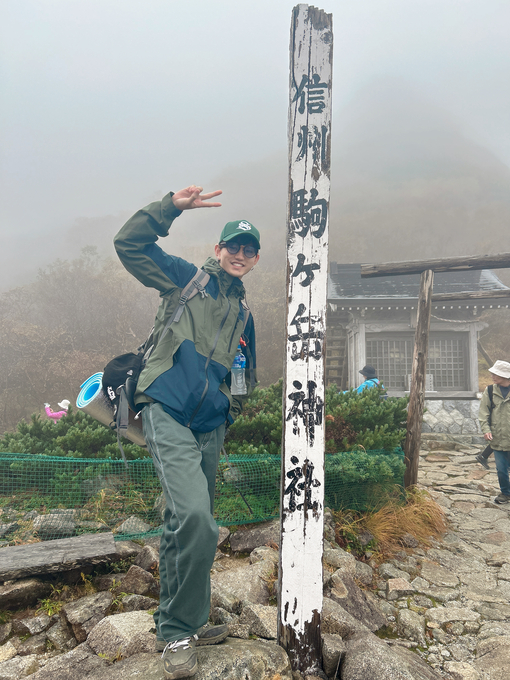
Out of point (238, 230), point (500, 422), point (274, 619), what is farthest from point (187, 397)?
point (500, 422)

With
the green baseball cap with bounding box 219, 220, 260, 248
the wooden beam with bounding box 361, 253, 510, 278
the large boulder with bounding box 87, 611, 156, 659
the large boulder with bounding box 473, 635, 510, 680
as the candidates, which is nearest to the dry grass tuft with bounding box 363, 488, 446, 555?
the large boulder with bounding box 473, 635, 510, 680

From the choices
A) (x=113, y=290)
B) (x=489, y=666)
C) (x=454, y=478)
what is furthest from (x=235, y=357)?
(x=113, y=290)

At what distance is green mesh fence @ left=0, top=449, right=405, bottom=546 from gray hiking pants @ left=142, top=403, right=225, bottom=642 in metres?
2.37

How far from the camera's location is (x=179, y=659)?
5.85 ft

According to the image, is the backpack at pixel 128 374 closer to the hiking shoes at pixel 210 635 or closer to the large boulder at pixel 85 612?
the hiking shoes at pixel 210 635

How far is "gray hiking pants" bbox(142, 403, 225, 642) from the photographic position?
1.81 m

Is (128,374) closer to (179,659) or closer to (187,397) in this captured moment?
(187,397)

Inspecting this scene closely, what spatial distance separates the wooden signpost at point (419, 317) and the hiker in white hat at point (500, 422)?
134 centimetres

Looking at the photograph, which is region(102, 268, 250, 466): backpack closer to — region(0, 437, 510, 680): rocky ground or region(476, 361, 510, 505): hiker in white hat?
region(0, 437, 510, 680): rocky ground

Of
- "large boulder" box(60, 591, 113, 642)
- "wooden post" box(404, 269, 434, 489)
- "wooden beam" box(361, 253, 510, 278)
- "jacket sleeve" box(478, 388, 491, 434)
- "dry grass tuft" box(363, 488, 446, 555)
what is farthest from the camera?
"jacket sleeve" box(478, 388, 491, 434)

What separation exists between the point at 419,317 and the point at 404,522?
9.71ft

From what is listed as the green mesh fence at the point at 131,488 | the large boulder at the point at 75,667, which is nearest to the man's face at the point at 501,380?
the green mesh fence at the point at 131,488

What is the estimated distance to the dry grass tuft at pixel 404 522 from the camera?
14.7 feet

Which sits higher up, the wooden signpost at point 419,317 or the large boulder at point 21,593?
the wooden signpost at point 419,317
